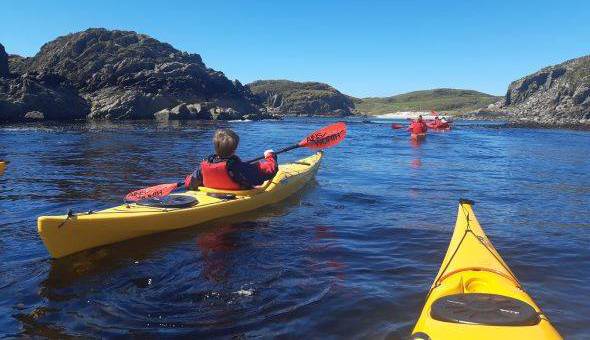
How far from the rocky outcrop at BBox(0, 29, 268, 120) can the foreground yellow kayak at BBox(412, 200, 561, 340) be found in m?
46.3

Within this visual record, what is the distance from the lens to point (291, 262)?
5617 mm

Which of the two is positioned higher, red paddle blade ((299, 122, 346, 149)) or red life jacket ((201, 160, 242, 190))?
red paddle blade ((299, 122, 346, 149))

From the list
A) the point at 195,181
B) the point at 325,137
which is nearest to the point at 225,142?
the point at 195,181

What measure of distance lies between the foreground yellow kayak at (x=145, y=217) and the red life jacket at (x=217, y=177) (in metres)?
0.10

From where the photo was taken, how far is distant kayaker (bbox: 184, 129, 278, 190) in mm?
6949

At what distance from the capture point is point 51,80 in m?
51.6

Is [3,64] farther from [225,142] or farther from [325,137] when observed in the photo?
[225,142]

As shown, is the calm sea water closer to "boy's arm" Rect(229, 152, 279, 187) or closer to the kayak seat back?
"boy's arm" Rect(229, 152, 279, 187)

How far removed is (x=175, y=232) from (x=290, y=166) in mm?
4690

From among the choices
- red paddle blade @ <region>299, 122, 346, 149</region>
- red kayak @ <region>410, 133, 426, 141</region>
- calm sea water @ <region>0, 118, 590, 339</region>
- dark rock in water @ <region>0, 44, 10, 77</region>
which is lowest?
calm sea water @ <region>0, 118, 590, 339</region>

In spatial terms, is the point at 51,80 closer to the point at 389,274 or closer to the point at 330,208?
the point at 330,208

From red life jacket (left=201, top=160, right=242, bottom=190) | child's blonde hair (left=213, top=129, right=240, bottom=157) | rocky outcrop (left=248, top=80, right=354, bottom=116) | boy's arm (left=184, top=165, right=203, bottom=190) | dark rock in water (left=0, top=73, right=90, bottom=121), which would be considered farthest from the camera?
rocky outcrop (left=248, top=80, right=354, bottom=116)

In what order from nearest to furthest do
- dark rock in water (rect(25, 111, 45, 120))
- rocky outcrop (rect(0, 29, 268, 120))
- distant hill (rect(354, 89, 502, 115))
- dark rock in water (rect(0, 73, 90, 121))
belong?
dark rock in water (rect(0, 73, 90, 121)) → dark rock in water (rect(25, 111, 45, 120)) → rocky outcrop (rect(0, 29, 268, 120)) → distant hill (rect(354, 89, 502, 115))

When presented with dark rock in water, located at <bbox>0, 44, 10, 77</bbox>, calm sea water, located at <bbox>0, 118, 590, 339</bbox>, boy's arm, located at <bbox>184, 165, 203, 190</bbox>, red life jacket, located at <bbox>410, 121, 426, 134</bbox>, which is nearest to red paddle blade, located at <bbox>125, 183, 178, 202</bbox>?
boy's arm, located at <bbox>184, 165, 203, 190</bbox>
